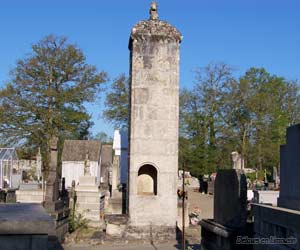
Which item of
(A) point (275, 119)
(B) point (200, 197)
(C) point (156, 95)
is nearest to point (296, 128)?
(C) point (156, 95)

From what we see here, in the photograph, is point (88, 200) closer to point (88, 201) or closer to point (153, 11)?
point (88, 201)

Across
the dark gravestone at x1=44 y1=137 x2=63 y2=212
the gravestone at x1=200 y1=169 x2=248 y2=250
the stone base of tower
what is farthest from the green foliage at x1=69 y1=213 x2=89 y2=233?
the gravestone at x1=200 y1=169 x2=248 y2=250

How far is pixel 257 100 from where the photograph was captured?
141ft

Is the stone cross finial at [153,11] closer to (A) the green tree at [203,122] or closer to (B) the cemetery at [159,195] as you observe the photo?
(B) the cemetery at [159,195]

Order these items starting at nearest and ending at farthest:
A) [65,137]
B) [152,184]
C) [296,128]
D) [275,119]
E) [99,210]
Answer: [296,128]
[152,184]
[99,210]
[65,137]
[275,119]

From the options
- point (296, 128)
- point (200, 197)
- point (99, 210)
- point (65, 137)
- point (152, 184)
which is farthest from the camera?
point (65, 137)

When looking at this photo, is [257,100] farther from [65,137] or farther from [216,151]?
[65,137]

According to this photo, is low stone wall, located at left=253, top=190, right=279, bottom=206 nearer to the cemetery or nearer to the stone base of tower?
the cemetery

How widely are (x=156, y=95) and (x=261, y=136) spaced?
28906mm

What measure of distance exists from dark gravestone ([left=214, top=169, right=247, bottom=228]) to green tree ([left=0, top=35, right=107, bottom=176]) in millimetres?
29668

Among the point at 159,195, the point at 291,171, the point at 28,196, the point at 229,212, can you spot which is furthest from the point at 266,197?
the point at 291,171

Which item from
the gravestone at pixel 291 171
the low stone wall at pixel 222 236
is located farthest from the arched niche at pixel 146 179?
the gravestone at pixel 291 171

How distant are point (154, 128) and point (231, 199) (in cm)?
722

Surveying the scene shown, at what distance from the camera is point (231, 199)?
8891 mm
